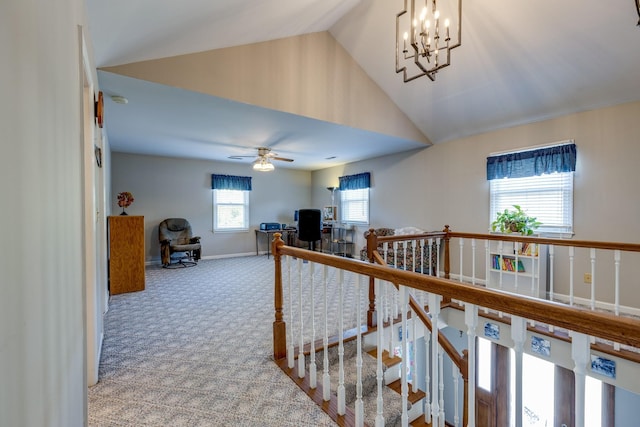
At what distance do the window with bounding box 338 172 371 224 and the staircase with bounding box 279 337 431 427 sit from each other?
14.0ft

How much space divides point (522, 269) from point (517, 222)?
611mm

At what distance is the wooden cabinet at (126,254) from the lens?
390 cm

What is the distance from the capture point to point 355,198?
690 centimetres

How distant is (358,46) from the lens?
151 inches

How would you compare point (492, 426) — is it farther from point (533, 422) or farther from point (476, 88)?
point (476, 88)

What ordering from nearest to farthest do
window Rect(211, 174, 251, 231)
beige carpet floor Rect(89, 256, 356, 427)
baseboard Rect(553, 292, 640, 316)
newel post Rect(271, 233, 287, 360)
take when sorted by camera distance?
beige carpet floor Rect(89, 256, 356, 427) → newel post Rect(271, 233, 287, 360) → baseboard Rect(553, 292, 640, 316) → window Rect(211, 174, 251, 231)

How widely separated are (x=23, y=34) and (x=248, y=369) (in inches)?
84.2

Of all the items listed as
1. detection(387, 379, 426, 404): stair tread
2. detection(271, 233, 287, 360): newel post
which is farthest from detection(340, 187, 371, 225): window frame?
detection(271, 233, 287, 360): newel post

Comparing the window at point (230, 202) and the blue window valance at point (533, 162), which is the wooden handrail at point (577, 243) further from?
the window at point (230, 202)

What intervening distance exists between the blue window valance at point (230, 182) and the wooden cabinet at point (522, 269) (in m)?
5.34

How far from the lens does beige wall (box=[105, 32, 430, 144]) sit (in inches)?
109

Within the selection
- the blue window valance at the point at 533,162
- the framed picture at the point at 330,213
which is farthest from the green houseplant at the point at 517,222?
the framed picture at the point at 330,213

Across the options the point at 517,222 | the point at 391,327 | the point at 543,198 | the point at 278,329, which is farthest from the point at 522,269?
the point at 278,329

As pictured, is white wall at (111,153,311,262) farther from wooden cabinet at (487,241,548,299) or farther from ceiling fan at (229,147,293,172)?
wooden cabinet at (487,241,548,299)
